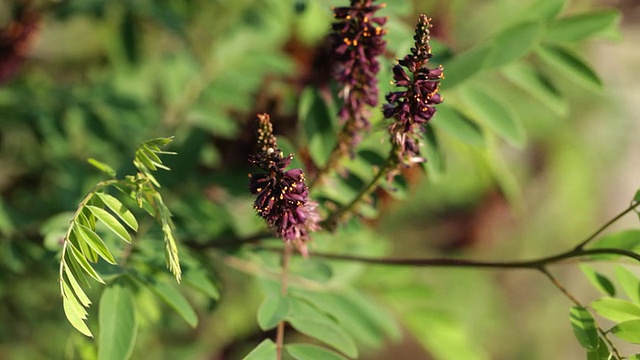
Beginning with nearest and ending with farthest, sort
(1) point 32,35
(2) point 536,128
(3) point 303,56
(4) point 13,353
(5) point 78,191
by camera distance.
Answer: (5) point 78,191 < (1) point 32,35 < (4) point 13,353 < (3) point 303,56 < (2) point 536,128

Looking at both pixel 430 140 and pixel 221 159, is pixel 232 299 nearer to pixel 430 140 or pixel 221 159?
pixel 221 159

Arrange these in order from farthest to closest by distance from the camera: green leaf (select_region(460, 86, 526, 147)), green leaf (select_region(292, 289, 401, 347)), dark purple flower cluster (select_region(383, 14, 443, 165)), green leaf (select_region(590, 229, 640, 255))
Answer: green leaf (select_region(292, 289, 401, 347)) < green leaf (select_region(460, 86, 526, 147)) < green leaf (select_region(590, 229, 640, 255)) < dark purple flower cluster (select_region(383, 14, 443, 165))

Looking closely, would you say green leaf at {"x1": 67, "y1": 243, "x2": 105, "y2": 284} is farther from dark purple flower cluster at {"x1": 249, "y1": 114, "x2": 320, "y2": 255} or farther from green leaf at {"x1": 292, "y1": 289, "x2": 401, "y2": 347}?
green leaf at {"x1": 292, "y1": 289, "x2": 401, "y2": 347}

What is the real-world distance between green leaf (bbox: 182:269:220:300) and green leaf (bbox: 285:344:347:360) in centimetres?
14

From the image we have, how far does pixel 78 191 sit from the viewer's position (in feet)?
5.11

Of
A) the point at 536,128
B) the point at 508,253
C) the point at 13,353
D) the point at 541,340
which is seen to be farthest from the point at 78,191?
the point at 541,340

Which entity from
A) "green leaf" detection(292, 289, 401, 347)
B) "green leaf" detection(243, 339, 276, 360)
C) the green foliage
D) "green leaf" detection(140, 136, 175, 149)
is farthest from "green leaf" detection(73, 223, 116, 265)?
"green leaf" detection(292, 289, 401, 347)

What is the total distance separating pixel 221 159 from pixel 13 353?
0.80 metres

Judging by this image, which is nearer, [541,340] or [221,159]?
[221,159]

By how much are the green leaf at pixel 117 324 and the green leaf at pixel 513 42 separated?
72 cm

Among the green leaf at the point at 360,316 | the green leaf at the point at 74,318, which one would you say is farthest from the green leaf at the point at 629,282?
the green leaf at the point at 74,318

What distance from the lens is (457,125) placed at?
1.31m

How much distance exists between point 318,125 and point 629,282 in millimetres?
579

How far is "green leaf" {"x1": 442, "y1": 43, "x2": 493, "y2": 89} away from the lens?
1244 millimetres
